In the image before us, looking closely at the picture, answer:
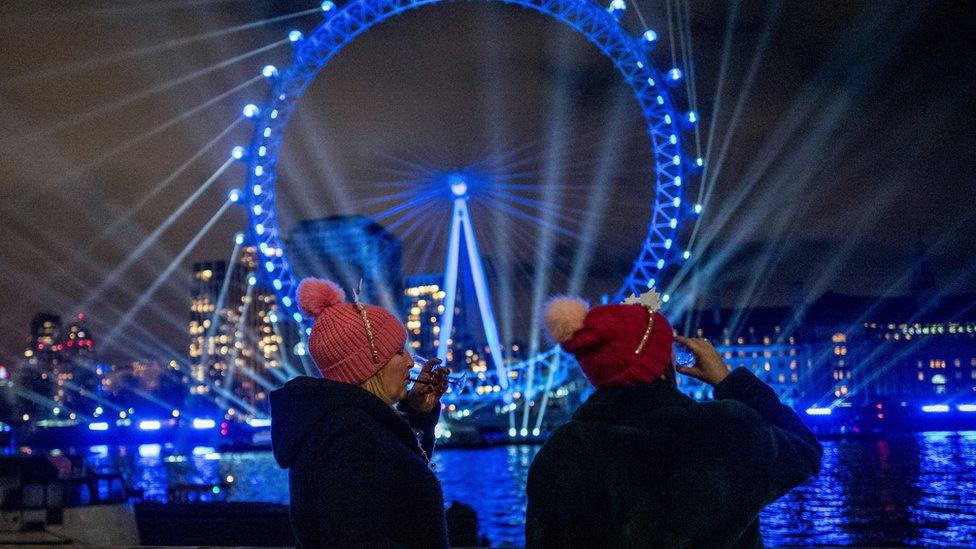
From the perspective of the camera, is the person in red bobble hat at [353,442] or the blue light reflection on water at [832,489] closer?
the person in red bobble hat at [353,442]

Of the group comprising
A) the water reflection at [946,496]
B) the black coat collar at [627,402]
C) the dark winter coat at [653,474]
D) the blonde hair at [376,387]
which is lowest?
the water reflection at [946,496]

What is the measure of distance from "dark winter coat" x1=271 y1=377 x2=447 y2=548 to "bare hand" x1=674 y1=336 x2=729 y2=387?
2.84 feet

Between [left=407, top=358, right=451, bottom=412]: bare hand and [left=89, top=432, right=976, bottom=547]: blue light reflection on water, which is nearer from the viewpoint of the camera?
[left=407, top=358, right=451, bottom=412]: bare hand

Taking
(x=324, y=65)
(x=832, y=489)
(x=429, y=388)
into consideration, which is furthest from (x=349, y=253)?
(x=429, y=388)

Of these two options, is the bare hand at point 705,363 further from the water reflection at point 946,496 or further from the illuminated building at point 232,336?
the illuminated building at point 232,336

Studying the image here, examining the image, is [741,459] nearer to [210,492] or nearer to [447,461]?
[210,492]

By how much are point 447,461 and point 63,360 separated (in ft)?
481

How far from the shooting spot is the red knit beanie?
2.67m

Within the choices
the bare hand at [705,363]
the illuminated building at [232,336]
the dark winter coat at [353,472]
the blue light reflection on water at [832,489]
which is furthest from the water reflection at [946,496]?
the illuminated building at [232,336]

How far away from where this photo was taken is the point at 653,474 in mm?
2545

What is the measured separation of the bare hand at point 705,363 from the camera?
2.89 m

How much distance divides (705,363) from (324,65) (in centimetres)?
2480

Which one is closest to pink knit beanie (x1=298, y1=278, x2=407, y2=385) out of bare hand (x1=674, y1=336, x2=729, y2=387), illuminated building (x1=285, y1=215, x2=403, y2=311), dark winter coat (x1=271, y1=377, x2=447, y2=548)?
dark winter coat (x1=271, y1=377, x2=447, y2=548)

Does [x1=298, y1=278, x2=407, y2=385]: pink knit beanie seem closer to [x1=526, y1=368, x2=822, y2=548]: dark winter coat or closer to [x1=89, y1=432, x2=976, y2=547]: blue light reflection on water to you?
[x1=526, y1=368, x2=822, y2=548]: dark winter coat
